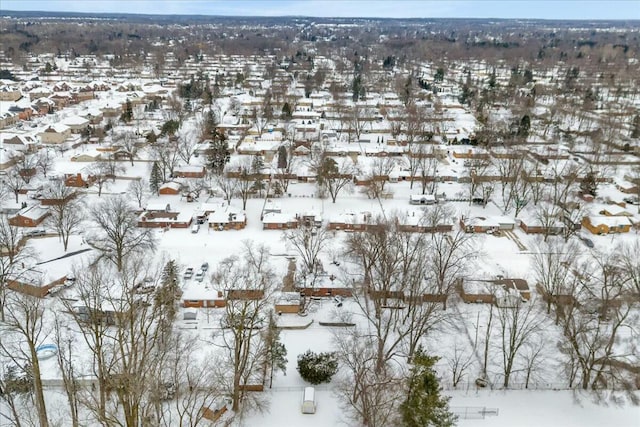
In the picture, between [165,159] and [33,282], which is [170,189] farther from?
[33,282]

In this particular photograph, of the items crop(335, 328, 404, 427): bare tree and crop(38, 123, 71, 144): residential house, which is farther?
crop(38, 123, 71, 144): residential house

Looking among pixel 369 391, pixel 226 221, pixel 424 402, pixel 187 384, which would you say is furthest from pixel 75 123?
pixel 424 402

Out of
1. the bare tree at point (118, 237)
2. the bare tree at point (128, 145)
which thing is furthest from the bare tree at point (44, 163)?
the bare tree at point (118, 237)

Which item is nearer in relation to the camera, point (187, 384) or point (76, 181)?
point (187, 384)

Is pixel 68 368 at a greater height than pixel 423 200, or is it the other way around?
pixel 423 200

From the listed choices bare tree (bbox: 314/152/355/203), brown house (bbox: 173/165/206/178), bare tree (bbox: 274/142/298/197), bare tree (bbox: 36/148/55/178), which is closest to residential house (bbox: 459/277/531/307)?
bare tree (bbox: 314/152/355/203)

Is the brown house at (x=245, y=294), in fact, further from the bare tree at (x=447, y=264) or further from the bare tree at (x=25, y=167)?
the bare tree at (x=25, y=167)

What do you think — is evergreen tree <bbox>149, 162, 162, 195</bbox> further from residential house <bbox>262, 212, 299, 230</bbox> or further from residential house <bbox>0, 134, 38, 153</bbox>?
residential house <bbox>0, 134, 38, 153</bbox>
